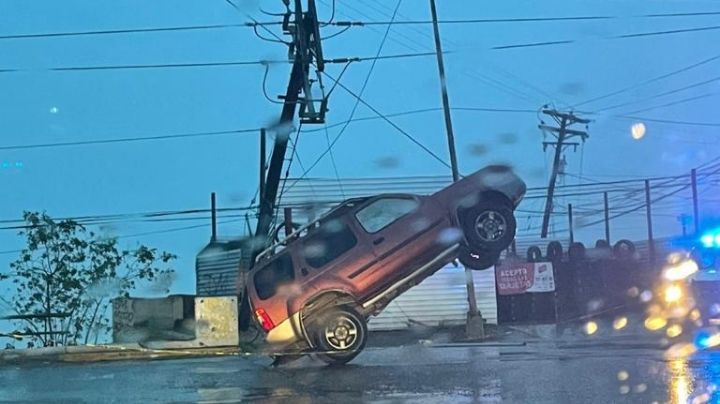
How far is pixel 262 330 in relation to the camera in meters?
12.6

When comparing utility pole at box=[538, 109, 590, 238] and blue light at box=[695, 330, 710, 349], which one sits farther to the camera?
utility pole at box=[538, 109, 590, 238]

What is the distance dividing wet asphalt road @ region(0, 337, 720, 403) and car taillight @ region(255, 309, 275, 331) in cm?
58

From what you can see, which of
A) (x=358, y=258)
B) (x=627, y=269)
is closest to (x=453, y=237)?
(x=358, y=258)

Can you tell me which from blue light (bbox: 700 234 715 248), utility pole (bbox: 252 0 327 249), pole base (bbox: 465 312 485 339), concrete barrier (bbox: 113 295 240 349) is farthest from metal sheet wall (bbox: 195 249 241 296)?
blue light (bbox: 700 234 715 248)

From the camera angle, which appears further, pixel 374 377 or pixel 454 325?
pixel 454 325

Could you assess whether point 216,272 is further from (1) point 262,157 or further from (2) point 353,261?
(2) point 353,261

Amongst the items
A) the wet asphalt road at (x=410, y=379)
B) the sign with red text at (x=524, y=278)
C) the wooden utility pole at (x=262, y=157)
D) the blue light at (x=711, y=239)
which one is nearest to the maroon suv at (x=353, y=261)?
the wet asphalt road at (x=410, y=379)

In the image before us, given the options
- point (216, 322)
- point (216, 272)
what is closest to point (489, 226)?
point (216, 322)

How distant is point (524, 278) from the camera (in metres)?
23.3

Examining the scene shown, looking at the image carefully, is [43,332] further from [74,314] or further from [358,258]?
[358,258]

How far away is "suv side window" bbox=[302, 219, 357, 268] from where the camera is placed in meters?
Answer: 12.3

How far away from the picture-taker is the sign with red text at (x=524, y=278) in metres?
23.1

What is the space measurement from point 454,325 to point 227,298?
300 inches

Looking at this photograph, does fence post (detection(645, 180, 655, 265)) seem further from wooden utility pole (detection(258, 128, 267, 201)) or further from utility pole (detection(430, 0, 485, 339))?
wooden utility pole (detection(258, 128, 267, 201))
